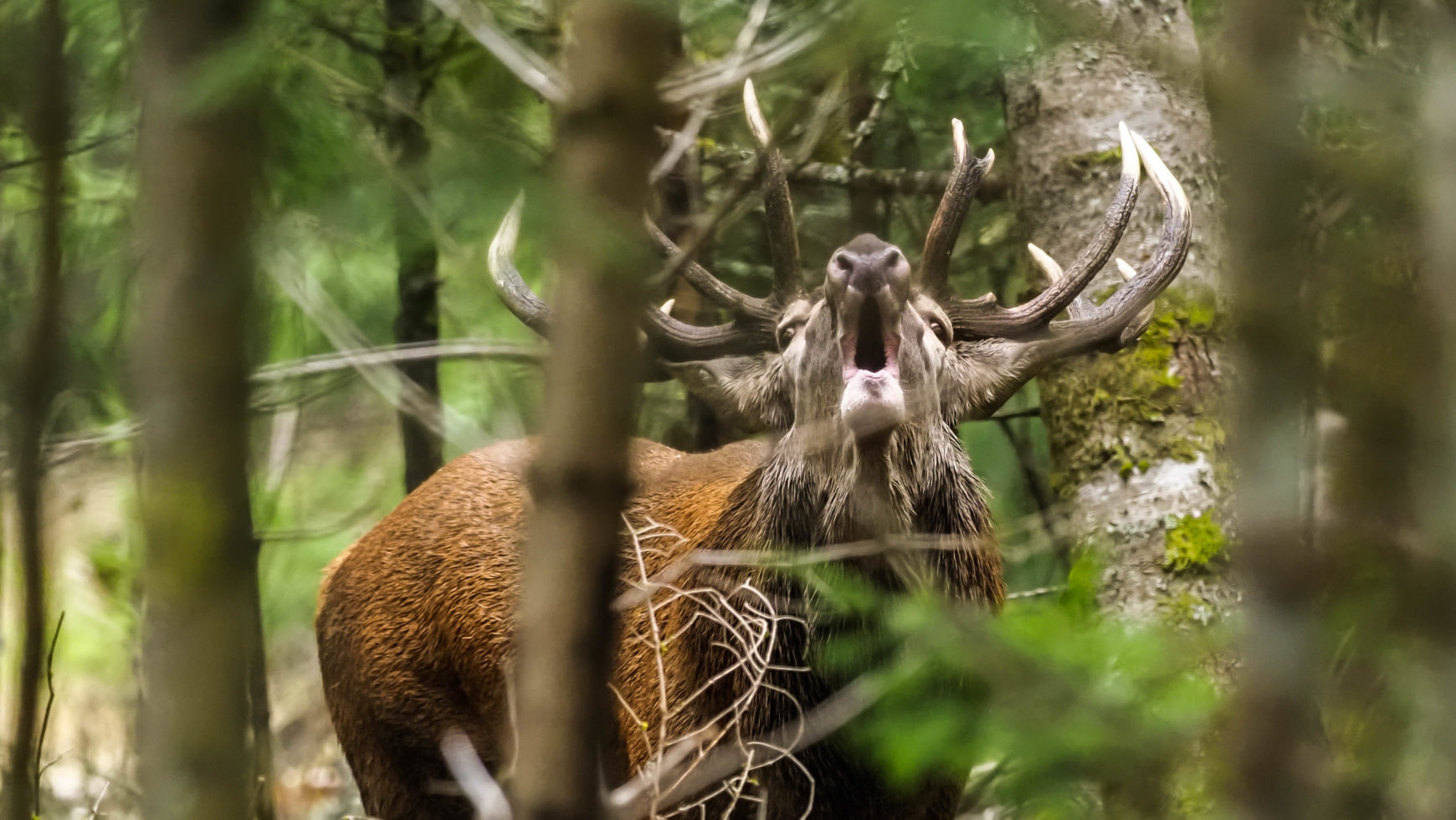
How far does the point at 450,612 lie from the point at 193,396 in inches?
137

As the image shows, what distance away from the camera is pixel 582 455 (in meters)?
1.27

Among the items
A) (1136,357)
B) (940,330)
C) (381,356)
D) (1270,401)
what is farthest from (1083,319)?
(1270,401)

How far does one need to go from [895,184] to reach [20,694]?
446 cm

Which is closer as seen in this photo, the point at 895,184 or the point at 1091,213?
the point at 1091,213

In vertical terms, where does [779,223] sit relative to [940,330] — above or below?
above

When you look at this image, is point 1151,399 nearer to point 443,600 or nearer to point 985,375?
point 985,375

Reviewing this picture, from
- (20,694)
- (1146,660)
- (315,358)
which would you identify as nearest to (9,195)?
(315,358)

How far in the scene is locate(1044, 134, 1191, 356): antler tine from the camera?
13.9ft

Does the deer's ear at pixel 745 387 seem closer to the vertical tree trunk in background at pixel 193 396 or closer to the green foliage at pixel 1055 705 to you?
the green foliage at pixel 1055 705

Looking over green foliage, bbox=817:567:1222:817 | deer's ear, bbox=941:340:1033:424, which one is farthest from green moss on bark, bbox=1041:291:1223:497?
green foliage, bbox=817:567:1222:817

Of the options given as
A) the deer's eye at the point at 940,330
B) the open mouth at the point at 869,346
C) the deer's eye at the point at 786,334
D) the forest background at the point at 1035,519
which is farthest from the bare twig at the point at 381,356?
the deer's eye at the point at 940,330

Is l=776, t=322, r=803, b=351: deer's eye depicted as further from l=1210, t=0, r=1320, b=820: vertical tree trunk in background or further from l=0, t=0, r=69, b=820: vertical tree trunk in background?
l=1210, t=0, r=1320, b=820: vertical tree trunk in background

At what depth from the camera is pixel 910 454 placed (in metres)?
3.87

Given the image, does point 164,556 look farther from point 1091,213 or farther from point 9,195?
point 1091,213
